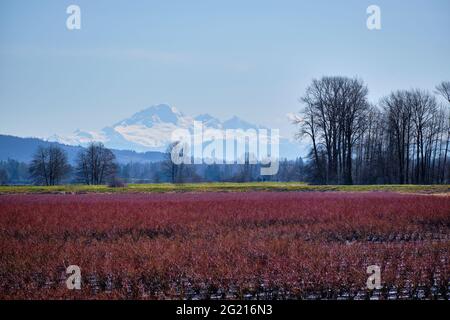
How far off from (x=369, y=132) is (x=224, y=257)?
200ft

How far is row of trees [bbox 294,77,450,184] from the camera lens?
53906 mm

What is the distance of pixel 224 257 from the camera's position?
11.0m

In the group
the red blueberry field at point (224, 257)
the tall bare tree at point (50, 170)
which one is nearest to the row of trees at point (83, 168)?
the tall bare tree at point (50, 170)

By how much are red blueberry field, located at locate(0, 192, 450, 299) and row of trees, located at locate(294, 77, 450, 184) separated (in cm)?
3555

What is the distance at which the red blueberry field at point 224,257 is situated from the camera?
9.08m

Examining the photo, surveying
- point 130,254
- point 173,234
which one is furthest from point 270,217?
point 130,254

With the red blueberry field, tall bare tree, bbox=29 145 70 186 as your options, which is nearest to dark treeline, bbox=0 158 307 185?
tall bare tree, bbox=29 145 70 186

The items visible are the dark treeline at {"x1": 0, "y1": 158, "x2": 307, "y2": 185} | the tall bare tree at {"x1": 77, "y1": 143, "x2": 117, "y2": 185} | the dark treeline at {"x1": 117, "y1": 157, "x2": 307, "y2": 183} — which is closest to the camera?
the tall bare tree at {"x1": 77, "y1": 143, "x2": 117, "y2": 185}

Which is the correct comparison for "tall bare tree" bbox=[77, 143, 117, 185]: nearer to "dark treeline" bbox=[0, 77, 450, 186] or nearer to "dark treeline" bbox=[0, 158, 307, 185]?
"dark treeline" bbox=[0, 158, 307, 185]

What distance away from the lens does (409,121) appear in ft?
191

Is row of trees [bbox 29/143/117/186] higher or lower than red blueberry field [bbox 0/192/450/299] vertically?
higher

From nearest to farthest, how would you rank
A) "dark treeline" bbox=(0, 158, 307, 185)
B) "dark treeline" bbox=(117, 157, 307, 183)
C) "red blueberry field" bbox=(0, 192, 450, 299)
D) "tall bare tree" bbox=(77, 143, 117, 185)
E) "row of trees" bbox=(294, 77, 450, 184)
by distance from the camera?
1. "red blueberry field" bbox=(0, 192, 450, 299)
2. "row of trees" bbox=(294, 77, 450, 184)
3. "tall bare tree" bbox=(77, 143, 117, 185)
4. "dark treeline" bbox=(0, 158, 307, 185)
5. "dark treeline" bbox=(117, 157, 307, 183)
